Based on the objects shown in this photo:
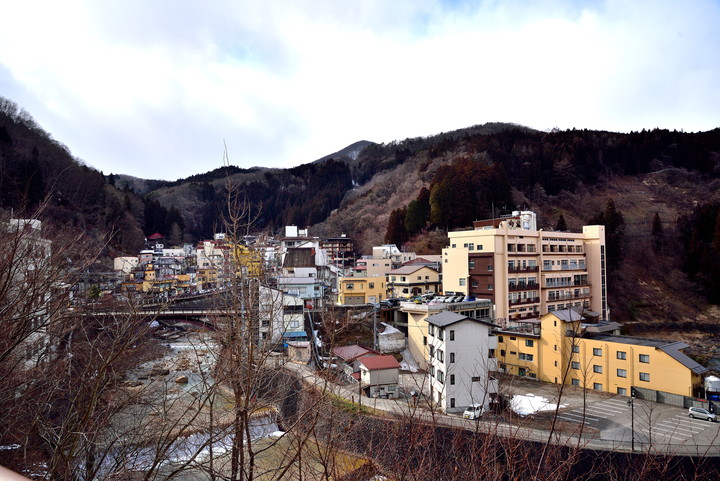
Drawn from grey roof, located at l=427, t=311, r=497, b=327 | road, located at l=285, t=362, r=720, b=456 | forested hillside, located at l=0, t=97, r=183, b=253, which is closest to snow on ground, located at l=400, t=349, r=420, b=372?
road, located at l=285, t=362, r=720, b=456

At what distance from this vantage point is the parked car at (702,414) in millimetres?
10690

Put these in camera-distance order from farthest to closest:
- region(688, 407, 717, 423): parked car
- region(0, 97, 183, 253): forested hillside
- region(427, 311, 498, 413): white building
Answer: region(0, 97, 183, 253): forested hillside, region(427, 311, 498, 413): white building, region(688, 407, 717, 423): parked car

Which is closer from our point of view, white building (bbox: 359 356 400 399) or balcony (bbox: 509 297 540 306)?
white building (bbox: 359 356 400 399)

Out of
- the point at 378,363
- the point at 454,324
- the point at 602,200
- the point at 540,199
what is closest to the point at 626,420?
the point at 454,324

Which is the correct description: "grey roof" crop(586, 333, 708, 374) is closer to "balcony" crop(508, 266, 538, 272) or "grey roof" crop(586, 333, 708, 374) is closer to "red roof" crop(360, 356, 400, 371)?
"balcony" crop(508, 266, 538, 272)

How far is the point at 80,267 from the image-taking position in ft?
16.5

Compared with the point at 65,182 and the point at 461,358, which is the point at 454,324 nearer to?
the point at 461,358

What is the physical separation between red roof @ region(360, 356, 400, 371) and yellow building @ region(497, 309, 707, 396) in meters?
4.96

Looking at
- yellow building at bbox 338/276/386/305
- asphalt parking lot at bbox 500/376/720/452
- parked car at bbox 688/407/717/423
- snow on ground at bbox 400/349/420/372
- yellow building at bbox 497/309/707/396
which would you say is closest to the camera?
asphalt parking lot at bbox 500/376/720/452

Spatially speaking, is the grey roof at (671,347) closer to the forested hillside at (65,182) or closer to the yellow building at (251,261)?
the yellow building at (251,261)

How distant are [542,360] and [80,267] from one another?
14.5 metres

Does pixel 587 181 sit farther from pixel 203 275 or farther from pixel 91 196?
pixel 91 196

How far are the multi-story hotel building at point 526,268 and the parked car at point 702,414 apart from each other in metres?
7.67

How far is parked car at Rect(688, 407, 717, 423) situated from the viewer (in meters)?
10.7
